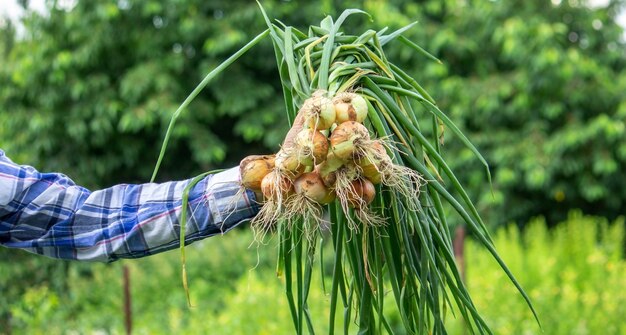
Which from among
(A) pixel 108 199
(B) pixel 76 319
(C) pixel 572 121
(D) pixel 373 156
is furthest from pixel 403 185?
(C) pixel 572 121

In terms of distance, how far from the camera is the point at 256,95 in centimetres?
606

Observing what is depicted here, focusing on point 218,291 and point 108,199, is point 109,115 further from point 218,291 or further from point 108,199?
point 108,199

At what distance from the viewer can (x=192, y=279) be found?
524cm

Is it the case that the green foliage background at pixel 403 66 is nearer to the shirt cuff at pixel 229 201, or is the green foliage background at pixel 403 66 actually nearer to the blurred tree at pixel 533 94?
the blurred tree at pixel 533 94

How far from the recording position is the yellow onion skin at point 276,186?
3.82ft

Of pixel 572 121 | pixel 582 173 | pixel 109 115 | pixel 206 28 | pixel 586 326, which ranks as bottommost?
pixel 586 326

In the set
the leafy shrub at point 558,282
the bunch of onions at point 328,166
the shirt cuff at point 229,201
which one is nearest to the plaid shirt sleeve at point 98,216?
the shirt cuff at point 229,201

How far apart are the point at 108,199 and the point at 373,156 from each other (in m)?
0.54

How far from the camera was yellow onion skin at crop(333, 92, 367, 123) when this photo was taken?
1.15 m

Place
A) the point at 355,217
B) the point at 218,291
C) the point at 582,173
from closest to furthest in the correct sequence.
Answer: the point at 355,217 < the point at 218,291 < the point at 582,173

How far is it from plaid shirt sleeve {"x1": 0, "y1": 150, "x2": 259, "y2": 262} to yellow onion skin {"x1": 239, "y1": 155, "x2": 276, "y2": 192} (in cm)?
13

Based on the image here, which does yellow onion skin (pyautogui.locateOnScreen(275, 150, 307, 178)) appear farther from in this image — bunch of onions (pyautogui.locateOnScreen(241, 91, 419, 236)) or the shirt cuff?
the shirt cuff

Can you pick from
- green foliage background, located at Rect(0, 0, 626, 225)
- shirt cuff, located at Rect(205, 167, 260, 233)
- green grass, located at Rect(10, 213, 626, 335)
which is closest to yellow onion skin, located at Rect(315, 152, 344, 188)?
shirt cuff, located at Rect(205, 167, 260, 233)

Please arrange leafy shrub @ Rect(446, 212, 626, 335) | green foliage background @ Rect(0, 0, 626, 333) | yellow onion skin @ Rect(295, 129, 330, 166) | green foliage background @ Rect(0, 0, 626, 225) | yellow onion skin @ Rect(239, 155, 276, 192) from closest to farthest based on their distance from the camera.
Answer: yellow onion skin @ Rect(295, 129, 330, 166)
yellow onion skin @ Rect(239, 155, 276, 192)
leafy shrub @ Rect(446, 212, 626, 335)
green foliage background @ Rect(0, 0, 626, 333)
green foliage background @ Rect(0, 0, 626, 225)
